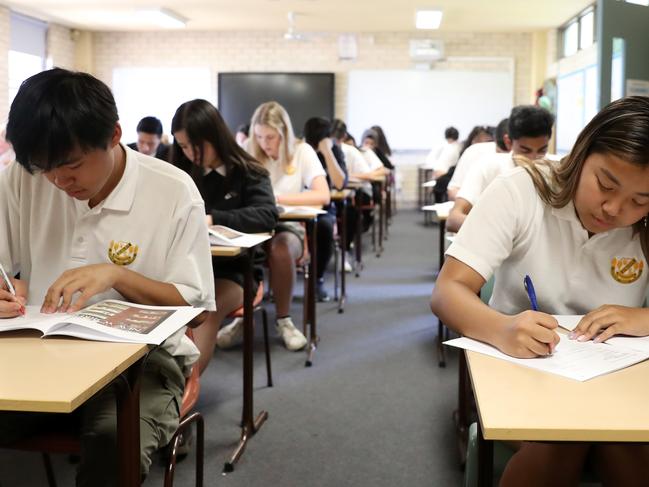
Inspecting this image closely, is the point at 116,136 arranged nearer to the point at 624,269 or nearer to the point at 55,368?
the point at 55,368

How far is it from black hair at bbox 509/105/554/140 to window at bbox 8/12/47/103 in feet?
23.3

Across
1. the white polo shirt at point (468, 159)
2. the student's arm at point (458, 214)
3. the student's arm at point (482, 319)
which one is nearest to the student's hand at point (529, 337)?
the student's arm at point (482, 319)

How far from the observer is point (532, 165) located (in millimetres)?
1520

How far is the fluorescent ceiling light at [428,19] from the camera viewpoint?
8.47 metres

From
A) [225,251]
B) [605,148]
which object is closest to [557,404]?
[605,148]

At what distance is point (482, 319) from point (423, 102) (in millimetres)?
9429

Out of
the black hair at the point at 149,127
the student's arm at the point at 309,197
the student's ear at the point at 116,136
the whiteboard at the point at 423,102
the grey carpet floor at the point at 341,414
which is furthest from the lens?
the whiteboard at the point at 423,102

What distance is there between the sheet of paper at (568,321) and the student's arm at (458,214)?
1.40 meters

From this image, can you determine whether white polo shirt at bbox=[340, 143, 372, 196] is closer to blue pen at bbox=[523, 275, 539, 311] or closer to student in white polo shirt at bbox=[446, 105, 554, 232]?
student in white polo shirt at bbox=[446, 105, 554, 232]

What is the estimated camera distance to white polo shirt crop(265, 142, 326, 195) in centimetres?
404

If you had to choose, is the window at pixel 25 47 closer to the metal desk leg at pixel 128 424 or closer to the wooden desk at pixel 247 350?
the wooden desk at pixel 247 350

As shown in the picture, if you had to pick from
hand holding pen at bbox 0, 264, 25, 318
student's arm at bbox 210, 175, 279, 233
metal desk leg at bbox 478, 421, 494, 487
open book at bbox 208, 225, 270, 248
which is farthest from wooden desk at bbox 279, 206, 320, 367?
metal desk leg at bbox 478, 421, 494, 487

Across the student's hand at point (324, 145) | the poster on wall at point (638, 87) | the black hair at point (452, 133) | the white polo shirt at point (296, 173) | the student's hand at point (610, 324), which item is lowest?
the student's hand at point (610, 324)

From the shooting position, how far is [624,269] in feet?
4.77
